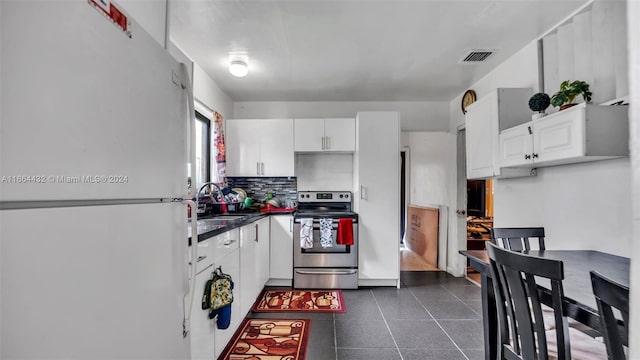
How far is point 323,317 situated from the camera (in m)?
2.68

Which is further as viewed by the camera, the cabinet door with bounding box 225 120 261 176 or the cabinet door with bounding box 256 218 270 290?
the cabinet door with bounding box 225 120 261 176

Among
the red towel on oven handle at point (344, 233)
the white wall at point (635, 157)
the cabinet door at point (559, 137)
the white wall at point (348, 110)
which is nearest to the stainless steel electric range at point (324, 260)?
the red towel on oven handle at point (344, 233)

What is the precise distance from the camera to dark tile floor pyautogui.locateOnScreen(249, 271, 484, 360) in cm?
211

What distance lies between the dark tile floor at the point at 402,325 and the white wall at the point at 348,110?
2254 mm

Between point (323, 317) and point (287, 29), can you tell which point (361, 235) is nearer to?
point (323, 317)

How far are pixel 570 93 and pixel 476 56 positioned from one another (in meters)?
1.17

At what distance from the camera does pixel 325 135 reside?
3814 mm

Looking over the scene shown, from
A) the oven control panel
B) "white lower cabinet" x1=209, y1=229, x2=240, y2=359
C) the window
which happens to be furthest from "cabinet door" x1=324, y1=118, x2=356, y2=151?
"white lower cabinet" x1=209, y1=229, x2=240, y2=359

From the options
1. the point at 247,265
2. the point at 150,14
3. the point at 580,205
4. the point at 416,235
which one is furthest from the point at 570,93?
the point at 416,235

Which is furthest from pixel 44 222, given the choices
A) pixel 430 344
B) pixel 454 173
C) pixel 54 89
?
pixel 454 173

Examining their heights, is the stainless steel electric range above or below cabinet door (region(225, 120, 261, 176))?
below

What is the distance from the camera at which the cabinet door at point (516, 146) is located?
218 centimetres

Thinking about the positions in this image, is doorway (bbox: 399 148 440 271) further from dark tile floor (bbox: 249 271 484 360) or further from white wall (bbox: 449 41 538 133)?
white wall (bbox: 449 41 538 133)

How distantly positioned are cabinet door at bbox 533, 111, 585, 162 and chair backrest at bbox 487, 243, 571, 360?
1.06 m
